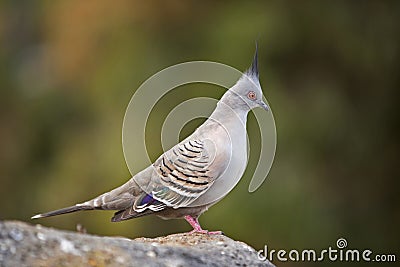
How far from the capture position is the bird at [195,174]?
6199 millimetres

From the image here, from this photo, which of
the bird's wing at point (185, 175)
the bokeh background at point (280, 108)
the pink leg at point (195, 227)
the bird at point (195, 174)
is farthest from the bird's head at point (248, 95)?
the bokeh background at point (280, 108)

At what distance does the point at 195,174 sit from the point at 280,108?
8344 mm

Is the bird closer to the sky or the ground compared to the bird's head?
closer to the ground

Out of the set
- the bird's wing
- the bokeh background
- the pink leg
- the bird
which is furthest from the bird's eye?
the bokeh background

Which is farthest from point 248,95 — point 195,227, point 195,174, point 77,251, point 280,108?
point 280,108

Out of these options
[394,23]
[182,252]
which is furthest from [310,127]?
[182,252]

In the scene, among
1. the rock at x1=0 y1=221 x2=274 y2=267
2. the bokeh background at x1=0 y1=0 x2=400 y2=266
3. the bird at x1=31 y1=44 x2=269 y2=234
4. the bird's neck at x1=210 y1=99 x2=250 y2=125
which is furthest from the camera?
the bokeh background at x1=0 y1=0 x2=400 y2=266

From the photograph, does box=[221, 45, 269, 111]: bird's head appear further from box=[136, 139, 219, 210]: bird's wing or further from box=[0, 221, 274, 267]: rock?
box=[0, 221, 274, 267]: rock

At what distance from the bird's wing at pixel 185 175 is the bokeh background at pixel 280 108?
6.28m

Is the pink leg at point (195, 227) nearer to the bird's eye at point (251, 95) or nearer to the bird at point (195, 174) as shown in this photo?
the bird at point (195, 174)

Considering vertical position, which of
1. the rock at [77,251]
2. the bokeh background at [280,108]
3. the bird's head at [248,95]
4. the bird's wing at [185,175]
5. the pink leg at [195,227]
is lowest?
the rock at [77,251]

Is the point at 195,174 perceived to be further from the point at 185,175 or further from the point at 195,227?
the point at 195,227

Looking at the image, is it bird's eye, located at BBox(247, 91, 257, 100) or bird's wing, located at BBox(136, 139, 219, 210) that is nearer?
bird's wing, located at BBox(136, 139, 219, 210)

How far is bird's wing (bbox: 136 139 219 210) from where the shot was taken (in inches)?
244
